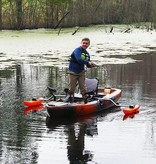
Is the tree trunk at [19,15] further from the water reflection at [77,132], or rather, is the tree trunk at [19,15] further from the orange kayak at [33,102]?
the water reflection at [77,132]

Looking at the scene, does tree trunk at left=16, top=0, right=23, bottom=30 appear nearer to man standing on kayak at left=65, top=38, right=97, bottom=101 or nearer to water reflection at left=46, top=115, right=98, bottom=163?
man standing on kayak at left=65, top=38, right=97, bottom=101

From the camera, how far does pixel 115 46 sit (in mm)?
30172

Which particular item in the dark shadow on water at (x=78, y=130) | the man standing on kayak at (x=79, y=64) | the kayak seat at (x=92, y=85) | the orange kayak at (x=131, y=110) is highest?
the man standing on kayak at (x=79, y=64)

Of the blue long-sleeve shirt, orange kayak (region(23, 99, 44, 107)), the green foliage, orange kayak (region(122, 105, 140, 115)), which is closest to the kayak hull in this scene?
orange kayak (region(122, 105, 140, 115))

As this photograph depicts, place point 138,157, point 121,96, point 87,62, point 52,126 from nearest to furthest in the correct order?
point 138,157, point 52,126, point 87,62, point 121,96

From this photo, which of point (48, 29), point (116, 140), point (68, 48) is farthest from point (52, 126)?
point (48, 29)

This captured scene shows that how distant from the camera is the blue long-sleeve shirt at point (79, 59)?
11219 mm

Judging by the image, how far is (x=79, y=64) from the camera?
1144 cm

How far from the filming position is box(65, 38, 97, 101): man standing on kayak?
36.8 ft

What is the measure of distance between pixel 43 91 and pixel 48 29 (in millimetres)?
25739

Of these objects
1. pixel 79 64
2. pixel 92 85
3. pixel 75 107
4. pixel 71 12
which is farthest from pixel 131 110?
pixel 71 12

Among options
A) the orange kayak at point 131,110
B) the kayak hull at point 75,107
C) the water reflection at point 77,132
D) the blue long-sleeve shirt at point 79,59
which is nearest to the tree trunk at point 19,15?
the kayak hull at point 75,107

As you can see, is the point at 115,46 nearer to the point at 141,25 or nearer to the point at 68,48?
the point at 68,48

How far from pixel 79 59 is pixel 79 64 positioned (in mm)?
267
